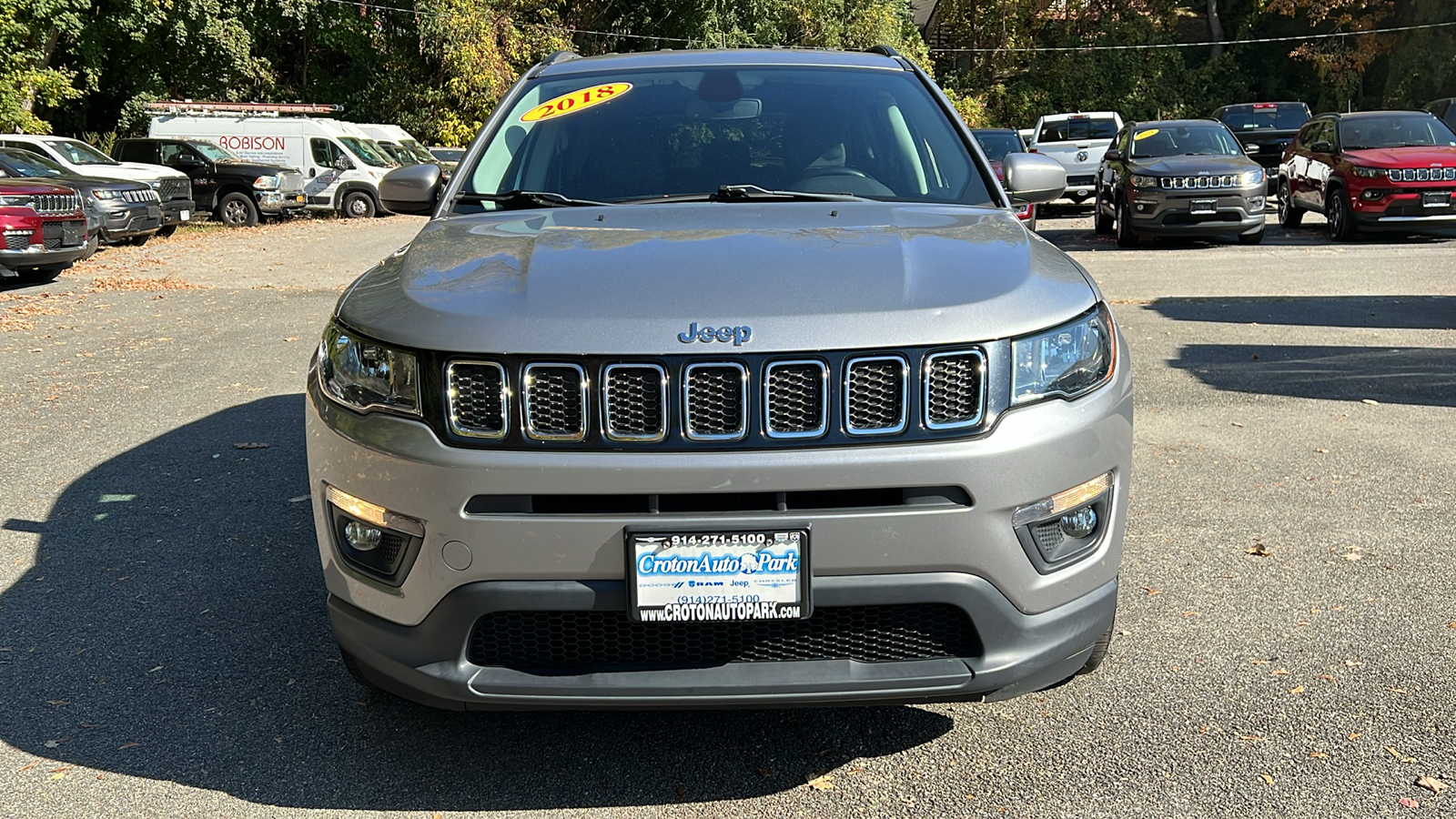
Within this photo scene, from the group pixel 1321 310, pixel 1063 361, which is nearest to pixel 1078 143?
pixel 1321 310

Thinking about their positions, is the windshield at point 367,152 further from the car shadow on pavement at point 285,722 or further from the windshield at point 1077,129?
the car shadow on pavement at point 285,722

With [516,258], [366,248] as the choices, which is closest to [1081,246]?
[366,248]

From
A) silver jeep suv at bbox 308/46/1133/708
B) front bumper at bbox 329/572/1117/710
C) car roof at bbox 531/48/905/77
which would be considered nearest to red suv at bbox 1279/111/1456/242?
car roof at bbox 531/48/905/77

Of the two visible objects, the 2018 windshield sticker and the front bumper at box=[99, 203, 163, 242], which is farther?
the front bumper at box=[99, 203, 163, 242]

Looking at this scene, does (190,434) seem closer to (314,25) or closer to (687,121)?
(687,121)

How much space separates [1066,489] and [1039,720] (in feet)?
2.83

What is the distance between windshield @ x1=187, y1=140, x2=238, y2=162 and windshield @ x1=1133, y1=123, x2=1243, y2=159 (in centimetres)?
1769

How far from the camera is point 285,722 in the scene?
11.3 feet

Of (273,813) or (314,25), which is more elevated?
(314,25)

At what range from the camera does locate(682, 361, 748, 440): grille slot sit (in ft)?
8.77

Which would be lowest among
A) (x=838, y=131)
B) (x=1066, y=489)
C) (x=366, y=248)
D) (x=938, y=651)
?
(x=366, y=248)

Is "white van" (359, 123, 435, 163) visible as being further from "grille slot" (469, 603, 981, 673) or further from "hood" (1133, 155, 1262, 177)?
"grille slot" (469, 603, 981, 673)

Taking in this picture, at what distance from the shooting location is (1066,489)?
2822mm

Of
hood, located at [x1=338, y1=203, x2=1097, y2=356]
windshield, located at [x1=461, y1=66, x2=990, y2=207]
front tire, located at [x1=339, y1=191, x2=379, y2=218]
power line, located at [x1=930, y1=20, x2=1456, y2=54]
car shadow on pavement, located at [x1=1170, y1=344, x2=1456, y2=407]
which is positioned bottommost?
front tire, located at [x1=339, y1=191, x2=379, y2=218]
